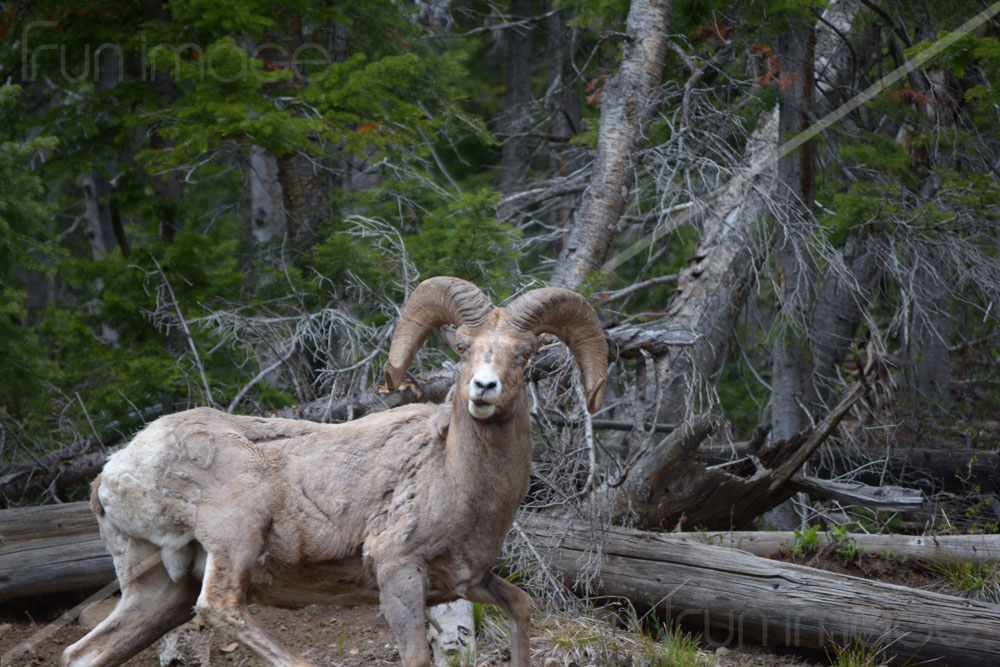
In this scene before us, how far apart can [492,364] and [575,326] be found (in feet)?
2.82

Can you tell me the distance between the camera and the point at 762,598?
6895mm

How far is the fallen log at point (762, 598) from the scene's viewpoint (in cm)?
646

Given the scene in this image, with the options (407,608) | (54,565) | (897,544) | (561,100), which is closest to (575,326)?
(407,608)

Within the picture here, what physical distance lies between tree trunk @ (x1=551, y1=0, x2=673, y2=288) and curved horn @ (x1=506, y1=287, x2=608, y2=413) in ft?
12.7

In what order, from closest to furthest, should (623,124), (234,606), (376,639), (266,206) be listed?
(234,606), (376,639), (623,124), (266,206)

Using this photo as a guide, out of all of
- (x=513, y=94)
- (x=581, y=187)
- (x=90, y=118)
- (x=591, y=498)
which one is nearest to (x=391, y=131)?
(x=581, y=187)

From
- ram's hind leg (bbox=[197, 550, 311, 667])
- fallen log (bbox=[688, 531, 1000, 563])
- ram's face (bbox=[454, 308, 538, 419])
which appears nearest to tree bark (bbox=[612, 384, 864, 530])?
fallen log (bbox=[688, 531, 1000, 563])

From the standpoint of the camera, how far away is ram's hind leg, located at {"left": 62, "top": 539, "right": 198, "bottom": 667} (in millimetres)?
5352

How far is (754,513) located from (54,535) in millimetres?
5873

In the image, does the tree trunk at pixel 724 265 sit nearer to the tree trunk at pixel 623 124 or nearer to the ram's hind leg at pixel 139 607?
the tree trunk at pixel 623 124

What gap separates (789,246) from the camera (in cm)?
953

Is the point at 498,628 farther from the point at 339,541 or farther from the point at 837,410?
the point at 837,410

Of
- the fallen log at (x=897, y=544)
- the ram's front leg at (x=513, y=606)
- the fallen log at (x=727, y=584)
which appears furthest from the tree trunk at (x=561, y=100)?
the ram's front leg at (x=513, y=606)

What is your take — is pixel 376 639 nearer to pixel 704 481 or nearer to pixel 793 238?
pixel 704 481
